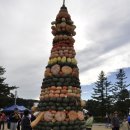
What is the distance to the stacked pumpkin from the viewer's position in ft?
40.7

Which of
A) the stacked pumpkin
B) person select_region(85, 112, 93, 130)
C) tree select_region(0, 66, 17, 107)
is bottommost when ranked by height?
person select_region(85, 112, 93, 130)

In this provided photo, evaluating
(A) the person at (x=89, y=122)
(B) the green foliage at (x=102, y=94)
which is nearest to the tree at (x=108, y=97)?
(B) the green foliage at (x=102, y=94)

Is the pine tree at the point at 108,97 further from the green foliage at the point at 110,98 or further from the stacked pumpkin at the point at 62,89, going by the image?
the stacked pumpkin at the point at 62,89

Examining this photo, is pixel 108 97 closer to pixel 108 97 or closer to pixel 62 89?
pixel 108 97

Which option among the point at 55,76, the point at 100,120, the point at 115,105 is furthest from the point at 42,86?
the point at 115,105

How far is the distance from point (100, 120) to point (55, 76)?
1942 inches

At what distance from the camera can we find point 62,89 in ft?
41.4

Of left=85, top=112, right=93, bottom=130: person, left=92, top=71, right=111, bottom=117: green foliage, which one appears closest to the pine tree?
left=92, top=71, right=111, bottom=117: green foliage

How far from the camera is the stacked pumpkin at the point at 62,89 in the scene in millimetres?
12406

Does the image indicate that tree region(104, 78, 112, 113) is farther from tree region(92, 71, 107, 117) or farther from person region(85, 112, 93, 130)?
person region(85, 112, 93, 130)

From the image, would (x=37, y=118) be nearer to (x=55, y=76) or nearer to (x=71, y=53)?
(x=55, y=76)

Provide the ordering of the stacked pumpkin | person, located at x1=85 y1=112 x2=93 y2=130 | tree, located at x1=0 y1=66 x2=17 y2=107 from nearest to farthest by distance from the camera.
Result: the stacked pumpkin, person, located at x1=85 y1=112 x2=93 y2=130, tree, located at x1=0 y1=66 x2=17 y2=107

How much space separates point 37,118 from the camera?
12.4 m

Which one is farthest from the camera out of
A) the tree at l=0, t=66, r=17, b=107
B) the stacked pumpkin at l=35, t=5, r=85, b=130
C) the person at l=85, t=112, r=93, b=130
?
the tree at l=0, t=66, r=17, b=107
